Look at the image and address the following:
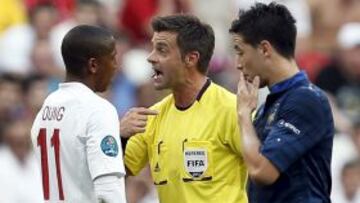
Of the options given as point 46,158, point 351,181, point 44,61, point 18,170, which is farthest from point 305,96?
point 44,61

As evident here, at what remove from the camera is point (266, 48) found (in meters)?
8.44

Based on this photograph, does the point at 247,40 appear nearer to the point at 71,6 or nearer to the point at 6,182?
the point at 6,182

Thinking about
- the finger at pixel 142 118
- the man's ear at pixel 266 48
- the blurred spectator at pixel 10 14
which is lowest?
the finger at pixel 142 118

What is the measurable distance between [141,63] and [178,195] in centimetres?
689

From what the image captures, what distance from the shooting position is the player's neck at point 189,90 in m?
9.05

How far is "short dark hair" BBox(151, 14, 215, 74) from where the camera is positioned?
902 centimetres

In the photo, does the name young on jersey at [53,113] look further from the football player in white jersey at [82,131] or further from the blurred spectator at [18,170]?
the blurred spectator at [18,170]

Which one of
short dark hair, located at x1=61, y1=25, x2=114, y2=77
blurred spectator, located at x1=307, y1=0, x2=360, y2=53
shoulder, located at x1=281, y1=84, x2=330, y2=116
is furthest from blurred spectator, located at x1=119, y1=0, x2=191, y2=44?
shoulder, located at x1=281, y1=84, x2=330, y2=116

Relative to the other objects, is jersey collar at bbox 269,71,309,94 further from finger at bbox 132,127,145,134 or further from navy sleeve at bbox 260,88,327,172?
finger at bbox 132,127,145,134

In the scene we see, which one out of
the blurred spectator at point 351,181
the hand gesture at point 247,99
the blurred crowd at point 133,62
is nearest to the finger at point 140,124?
the hand gesture at point 247,99

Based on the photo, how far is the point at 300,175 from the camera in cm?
831

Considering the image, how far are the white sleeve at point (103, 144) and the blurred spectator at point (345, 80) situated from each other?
6520 mm

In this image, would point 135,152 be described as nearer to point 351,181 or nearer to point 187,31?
point 187,31

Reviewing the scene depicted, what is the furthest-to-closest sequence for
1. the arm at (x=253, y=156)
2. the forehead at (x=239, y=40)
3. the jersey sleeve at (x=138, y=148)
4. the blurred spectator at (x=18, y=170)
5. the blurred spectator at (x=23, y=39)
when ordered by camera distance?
1. the blurred spectator at (x=23, y=39)
2. the blurred spectator at (x=18, y=170)
3. the jersey sleeve at (x=138, y=148)
4. the forehead at (x=239, y=40)
5. the arm at (x=253, y=156)
